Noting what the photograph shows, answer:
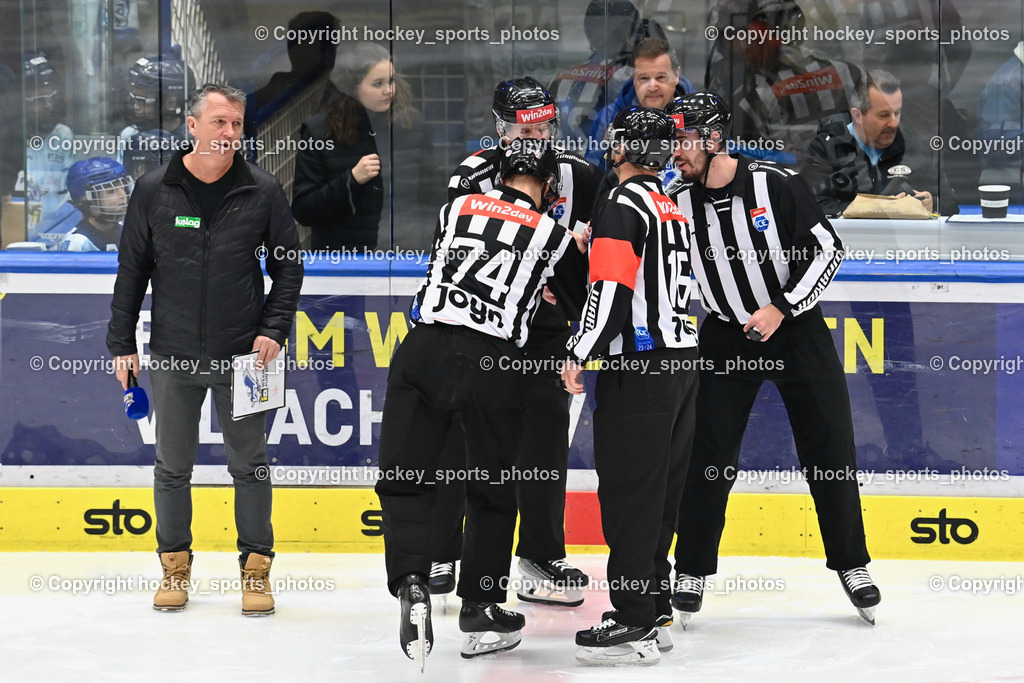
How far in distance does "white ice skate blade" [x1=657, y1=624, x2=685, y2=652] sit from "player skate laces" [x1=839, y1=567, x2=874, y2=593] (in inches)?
29.7

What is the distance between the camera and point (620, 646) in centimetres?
408

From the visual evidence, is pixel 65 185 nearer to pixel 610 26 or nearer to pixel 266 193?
pixel 266 193

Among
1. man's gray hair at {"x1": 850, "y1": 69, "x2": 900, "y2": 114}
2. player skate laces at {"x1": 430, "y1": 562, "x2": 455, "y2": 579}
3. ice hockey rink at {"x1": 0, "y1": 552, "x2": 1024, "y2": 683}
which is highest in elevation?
man's gray hair at {"x1": 850, "y1": 69, "x2": 900, "y2": 114}

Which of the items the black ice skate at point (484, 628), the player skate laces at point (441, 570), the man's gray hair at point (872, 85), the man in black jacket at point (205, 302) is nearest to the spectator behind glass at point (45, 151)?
the man in black jacket at point (205, 302)

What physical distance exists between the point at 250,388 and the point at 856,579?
7.68ft

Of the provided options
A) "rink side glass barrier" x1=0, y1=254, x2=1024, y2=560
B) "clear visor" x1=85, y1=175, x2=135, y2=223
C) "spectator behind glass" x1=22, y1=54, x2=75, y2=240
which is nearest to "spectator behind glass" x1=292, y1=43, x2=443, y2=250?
"rink side glass barrier" x1=0, y1=254, x2=1024, y2=560

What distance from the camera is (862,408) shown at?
5.51 meters

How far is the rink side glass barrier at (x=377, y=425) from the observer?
215 inches

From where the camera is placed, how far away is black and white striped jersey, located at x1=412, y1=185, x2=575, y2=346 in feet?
12.9

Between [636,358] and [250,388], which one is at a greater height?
[636,358]

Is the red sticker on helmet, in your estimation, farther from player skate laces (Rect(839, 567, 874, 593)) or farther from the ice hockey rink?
player skate laces (Rect(839, 567, 874, 593))

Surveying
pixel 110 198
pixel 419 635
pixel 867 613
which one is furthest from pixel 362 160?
pixel 867 613

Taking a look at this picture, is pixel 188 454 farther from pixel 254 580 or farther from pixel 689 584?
pixel 689 584

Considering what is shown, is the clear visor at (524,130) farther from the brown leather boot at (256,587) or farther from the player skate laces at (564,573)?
the brown leather boot at (256,587)
